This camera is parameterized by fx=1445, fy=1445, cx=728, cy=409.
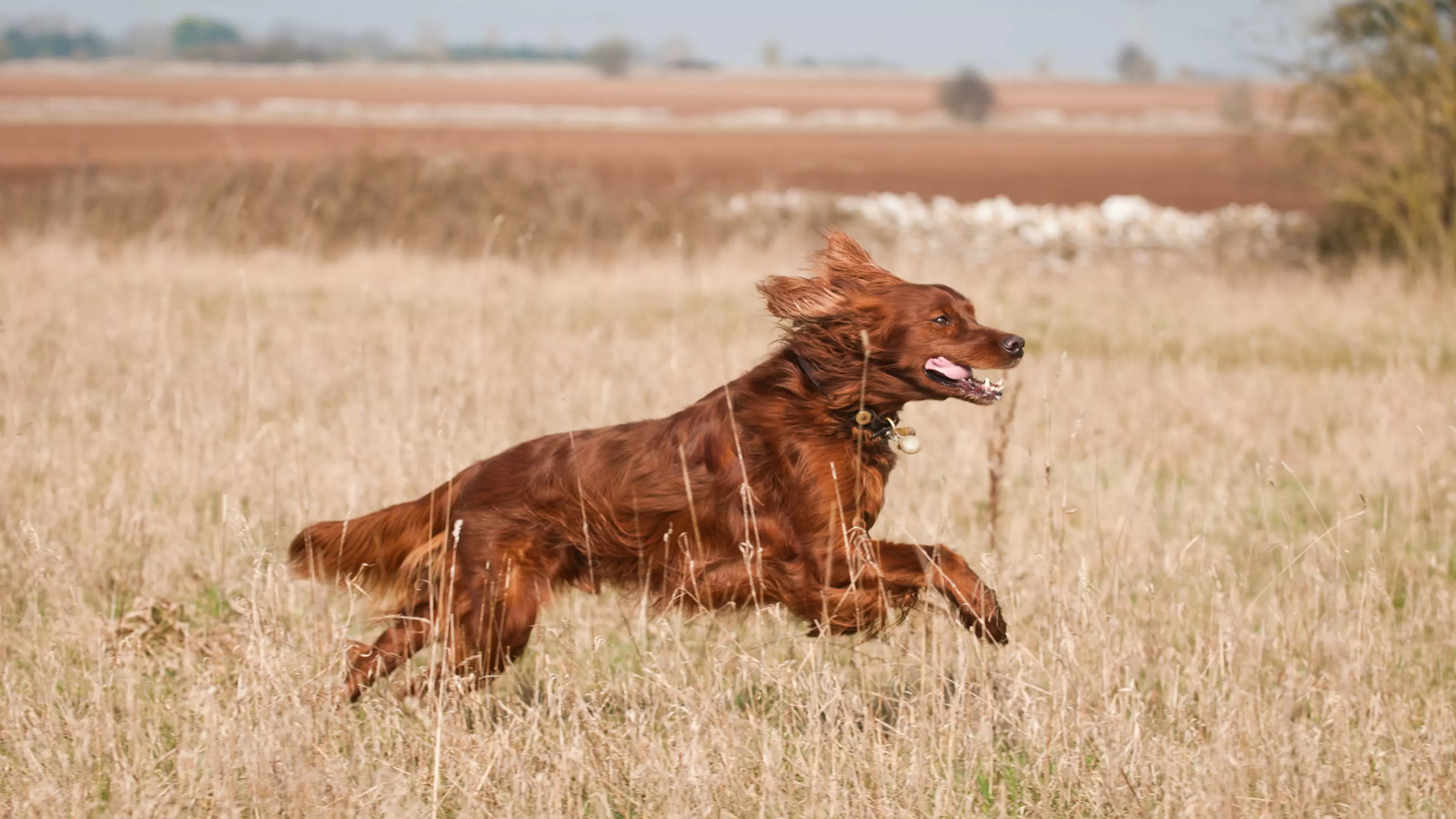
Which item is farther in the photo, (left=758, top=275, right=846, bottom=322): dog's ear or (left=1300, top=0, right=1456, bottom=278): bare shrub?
(left=1300, top=0, right=1456, bottom=278): bare shrub

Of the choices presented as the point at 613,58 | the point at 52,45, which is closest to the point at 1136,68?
the point at 613,58

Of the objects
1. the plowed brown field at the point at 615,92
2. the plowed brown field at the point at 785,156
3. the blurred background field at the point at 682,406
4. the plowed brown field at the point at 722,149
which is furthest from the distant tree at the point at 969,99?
the blurred background field at the point at 682,406

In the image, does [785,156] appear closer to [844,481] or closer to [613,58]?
[844,481]

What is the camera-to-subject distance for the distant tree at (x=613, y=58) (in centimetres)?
13462

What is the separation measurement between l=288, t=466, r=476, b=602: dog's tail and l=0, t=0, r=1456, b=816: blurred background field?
137 millimetres

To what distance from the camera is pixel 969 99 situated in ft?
261

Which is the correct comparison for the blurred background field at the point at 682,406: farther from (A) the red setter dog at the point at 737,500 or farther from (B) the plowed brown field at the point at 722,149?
(B) the plowed brown field at the point at 722,149

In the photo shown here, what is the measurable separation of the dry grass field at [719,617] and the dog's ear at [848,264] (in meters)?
0.66

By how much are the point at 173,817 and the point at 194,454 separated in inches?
108

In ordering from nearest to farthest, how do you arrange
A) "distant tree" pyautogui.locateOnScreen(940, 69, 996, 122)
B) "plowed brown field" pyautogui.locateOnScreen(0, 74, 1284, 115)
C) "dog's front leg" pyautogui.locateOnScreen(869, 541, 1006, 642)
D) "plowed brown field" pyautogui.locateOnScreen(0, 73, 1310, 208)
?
"dog's front leg" pyautogui.locateOnScreen(869, 541, 1006, 642)
"plowed brown field" pyautogui.locateOnScreen(0, 73, 1310, 208)
"plowed brown field" pyautogui.locateOnScreen(0, 74, 1284, 115)
"distant tree" pyautogui.locateOnScreen(940, 69, 996, 122)

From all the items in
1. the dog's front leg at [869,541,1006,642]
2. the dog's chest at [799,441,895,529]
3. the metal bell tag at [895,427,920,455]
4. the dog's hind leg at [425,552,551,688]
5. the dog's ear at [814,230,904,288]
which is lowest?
the dog's hind leg at [425,552,551,688]

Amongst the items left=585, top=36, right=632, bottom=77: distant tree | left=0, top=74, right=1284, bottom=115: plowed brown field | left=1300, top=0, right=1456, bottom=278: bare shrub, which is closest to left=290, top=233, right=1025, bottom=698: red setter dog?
left=1300, top=0, right=1456, bottom=278: bare shrub

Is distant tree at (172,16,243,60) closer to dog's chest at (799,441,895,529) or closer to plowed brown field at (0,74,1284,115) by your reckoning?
plowed brown field at (0,74,1284,115)

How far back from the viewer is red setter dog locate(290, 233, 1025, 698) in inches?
137
